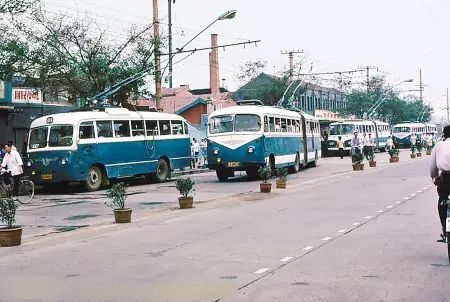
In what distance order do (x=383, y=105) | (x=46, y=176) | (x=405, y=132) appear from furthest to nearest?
(x=383, y=105) → (x=405, y=132) → (x=46, y=176)

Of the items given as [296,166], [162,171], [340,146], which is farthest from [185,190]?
[340,146]

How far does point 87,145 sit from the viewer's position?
22.9 metres

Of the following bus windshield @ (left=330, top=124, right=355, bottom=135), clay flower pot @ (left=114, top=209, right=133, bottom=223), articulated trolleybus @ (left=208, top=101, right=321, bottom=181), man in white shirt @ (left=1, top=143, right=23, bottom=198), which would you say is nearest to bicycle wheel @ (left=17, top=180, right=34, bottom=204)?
man in white shirt @ (left=1, top=143, right=23, bottom=198)

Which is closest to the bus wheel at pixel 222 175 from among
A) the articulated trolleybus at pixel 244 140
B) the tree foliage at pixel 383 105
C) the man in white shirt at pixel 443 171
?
the articulated trolleybus at pixel 244 140

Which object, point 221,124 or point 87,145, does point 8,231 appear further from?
point 221,124

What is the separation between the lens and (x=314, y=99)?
274 ft

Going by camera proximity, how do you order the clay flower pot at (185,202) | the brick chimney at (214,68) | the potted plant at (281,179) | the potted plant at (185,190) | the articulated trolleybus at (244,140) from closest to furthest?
1. the potted plant at (185,190)
2. the clay flower pot at (185,202)
3. the potted plant at (281,179)
4. the articulated trolleybus at (244,140)
5. the brick chimney at (214,68)

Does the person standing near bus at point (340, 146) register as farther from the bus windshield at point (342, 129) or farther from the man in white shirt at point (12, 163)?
the man in white shirt at point (12, 163)

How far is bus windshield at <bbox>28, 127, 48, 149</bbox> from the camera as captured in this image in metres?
22.6

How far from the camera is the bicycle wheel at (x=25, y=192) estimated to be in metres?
19.5

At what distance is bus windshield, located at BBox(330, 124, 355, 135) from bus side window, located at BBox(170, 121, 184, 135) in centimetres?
2766

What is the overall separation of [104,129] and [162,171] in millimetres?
4570

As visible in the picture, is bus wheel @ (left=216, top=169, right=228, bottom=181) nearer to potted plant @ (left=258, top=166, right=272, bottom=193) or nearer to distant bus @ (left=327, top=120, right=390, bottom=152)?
potted plant @ (left=258, top=166, right=272, bottom=193)

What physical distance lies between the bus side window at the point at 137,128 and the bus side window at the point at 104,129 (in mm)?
1445
